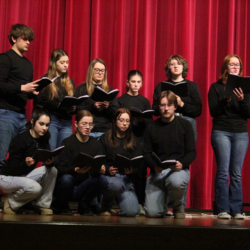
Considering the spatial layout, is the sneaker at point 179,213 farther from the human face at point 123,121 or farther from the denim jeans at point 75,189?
the human face at point 123,121

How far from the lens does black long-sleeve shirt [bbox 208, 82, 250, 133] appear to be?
3631mm

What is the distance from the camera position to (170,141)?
138 inches

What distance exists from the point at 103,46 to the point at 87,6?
542 millimetres

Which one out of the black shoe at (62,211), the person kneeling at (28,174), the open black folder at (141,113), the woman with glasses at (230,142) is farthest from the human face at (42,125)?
the woman with glasses at (230,142)

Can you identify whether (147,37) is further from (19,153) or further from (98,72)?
(19,153)

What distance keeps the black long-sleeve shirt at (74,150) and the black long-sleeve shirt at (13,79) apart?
0.52 metres

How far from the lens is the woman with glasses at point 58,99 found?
3707mm

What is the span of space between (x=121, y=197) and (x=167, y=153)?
0.58 m

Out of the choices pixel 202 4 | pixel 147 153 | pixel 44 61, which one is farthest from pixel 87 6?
pixel 147 153

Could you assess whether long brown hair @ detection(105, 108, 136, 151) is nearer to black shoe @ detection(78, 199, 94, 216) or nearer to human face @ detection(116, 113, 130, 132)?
human face @ detection(116, 113, 130, 132)

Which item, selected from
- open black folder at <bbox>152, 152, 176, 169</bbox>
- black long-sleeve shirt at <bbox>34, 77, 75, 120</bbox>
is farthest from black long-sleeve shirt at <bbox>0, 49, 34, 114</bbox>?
Result: open black folder at <bbox>152, 152, 176, 169</bbox>

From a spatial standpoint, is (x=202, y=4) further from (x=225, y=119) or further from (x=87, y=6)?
(x=225, y=119)

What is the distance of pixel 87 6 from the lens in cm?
502

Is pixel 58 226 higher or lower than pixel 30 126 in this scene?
lower
